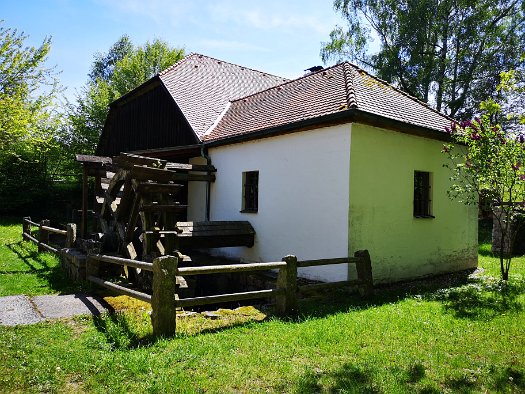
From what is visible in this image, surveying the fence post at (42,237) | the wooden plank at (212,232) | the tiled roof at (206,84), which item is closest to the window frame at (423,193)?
the wooden plank at (212,232)

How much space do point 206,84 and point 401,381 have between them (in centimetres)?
1286

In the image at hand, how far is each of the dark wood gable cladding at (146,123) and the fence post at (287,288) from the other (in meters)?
6.55

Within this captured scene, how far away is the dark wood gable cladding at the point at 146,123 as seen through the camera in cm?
1288

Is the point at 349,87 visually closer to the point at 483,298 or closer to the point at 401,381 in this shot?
the point at 483,298

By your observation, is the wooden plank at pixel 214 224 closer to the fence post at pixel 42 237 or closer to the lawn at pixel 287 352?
the lawn at pixel 287 352

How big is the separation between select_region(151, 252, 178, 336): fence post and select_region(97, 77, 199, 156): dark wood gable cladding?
7078mm

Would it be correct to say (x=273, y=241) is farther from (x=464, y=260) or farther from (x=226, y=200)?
(x=464, y=260)

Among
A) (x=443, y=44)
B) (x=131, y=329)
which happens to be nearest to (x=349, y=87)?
(x=131, y=329)

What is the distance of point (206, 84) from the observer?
1465 cm

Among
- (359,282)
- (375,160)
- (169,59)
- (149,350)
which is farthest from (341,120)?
(169,59)

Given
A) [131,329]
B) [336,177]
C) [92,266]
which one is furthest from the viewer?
[336,177]

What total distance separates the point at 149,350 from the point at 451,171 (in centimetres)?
823

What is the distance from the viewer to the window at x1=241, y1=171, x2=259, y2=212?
10203 millimetres

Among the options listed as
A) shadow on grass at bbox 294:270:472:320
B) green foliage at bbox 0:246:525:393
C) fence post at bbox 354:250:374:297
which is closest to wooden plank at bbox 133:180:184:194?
green foliage at bbox 0:246:525:393
